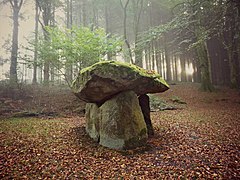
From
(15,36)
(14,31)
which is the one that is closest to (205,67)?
(15,36)

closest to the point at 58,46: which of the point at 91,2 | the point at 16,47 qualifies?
the point at 16,47

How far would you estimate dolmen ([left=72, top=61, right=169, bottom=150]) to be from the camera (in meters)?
4.78

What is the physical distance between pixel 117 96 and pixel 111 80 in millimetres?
619

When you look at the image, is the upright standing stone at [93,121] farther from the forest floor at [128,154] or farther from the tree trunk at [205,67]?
the tree trunk at [205,67]

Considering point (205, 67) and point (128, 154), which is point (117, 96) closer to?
point (128, 154)

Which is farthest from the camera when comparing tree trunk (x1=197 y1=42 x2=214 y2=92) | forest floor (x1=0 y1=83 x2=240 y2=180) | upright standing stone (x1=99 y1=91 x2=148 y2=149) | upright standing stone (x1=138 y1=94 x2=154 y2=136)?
tree trunk (x1=197 y1=42 x2=214 y2=92)

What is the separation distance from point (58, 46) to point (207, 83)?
12874mm

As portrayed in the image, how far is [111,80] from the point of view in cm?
479

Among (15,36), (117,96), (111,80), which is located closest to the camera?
(111,80)

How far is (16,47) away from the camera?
18.5 meters

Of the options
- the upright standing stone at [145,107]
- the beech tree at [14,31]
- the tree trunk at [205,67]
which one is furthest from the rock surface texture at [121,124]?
the beech tree at [14,31]

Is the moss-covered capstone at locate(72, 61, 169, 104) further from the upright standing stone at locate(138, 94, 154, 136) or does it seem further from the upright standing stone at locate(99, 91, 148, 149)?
the upright standing stone at locate(138, 94, 154, 136)

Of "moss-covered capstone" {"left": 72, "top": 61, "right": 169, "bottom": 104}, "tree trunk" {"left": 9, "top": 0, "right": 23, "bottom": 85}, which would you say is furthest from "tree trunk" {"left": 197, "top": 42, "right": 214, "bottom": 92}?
"tree trunk" {"left": 9, "top": 0, "right": 23, "bottom": 85}

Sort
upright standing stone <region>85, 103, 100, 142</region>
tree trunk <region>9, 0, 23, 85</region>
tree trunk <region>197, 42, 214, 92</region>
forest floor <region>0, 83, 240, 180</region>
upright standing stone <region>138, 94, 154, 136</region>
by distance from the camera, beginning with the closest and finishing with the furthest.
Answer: forest floor <region>0, 83, 240, 180</region> < upright standing stone <region>85, 103, 100, 142</region> < upright standing stone <region>138, 94, 154, 136</region> < tree trunk <region>197, 42, 214, 92</region> < tree trunk <region>9, 0, 23, 85</region>
